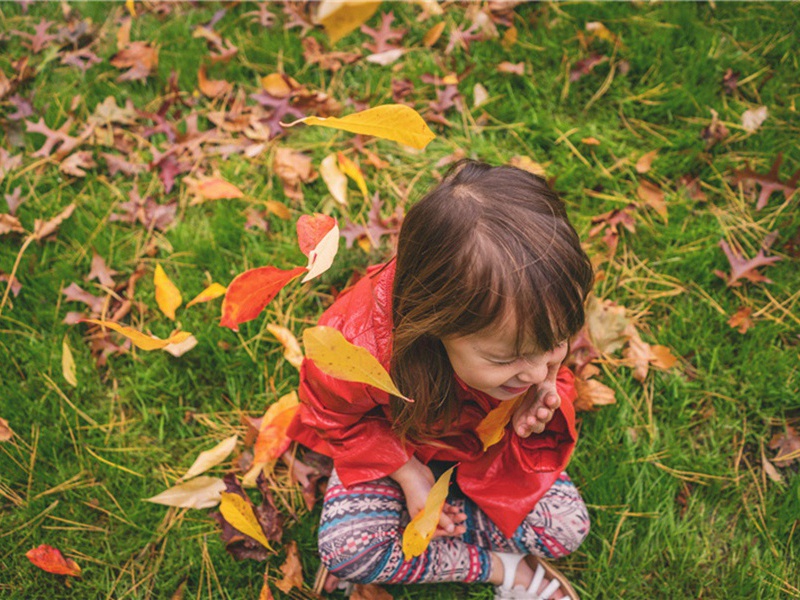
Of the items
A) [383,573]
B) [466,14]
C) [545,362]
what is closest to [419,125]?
[545,362]

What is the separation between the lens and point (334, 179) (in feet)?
7.84

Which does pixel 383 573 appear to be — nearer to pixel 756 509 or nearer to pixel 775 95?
pixel 756 509

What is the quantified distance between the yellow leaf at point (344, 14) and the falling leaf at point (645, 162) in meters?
1.22

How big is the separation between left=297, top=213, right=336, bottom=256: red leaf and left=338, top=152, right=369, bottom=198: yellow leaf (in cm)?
73

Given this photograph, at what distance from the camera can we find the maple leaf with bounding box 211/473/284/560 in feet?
6.01

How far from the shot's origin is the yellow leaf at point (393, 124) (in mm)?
1183

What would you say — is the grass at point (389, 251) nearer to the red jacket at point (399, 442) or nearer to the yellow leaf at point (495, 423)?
the red jacket at point (399, 442)

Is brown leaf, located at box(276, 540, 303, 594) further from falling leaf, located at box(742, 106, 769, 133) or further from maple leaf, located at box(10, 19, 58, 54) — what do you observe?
maple leaf, located at box(10, 19, 58, 54)

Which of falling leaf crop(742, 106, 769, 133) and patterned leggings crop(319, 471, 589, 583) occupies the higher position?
falling leaf crop(742, 106, 769, 133)

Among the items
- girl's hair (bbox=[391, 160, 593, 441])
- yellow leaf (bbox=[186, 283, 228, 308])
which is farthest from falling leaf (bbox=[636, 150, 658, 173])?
yellow leaf (bbox=[186, 283, 228, 308])

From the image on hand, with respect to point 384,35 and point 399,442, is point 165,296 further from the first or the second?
point 384,35

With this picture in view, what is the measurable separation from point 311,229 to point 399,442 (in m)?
0.58

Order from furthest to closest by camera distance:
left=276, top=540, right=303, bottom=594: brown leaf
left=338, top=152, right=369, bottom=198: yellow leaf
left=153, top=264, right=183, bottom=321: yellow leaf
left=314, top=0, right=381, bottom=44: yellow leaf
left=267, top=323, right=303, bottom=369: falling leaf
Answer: left=314, top=0, right=381, bottom=44: yellow leaf < left=338, top=152, right=369, bottom=198: yellow leaf < left=153, top=264, right=183, bottom=321: yellow leaf < left=267, top=323, right=303, bottom=369: falling leaf < left=276, top=540, right=303, bottom=594: brown leaf

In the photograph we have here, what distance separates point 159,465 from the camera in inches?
79.0
